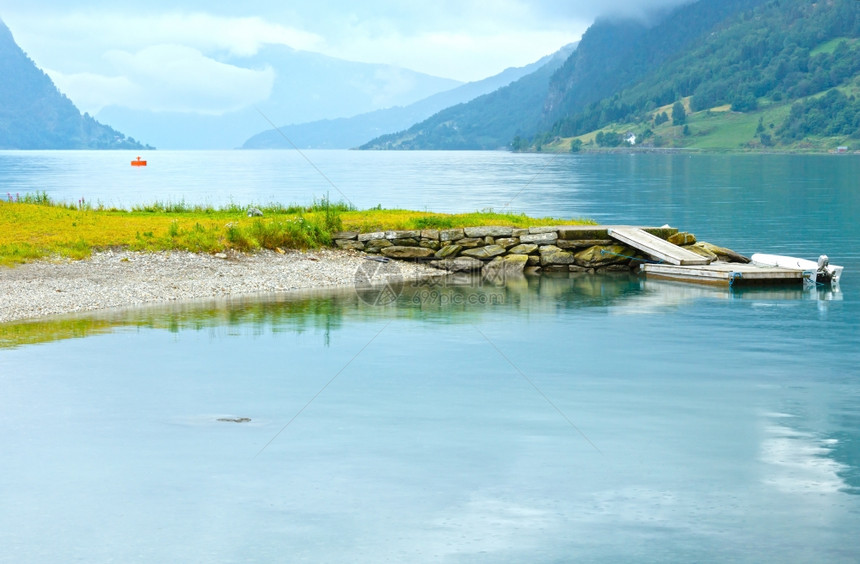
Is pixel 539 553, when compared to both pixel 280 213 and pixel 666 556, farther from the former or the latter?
pixel 280 213

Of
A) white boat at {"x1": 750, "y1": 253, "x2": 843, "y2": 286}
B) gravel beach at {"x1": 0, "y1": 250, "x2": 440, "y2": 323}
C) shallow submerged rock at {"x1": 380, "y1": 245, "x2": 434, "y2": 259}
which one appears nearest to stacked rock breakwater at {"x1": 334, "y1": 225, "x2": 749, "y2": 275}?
shallow submerged rock at {"x1": 380, "y1": 245, "x2": 434, "y2": 259}

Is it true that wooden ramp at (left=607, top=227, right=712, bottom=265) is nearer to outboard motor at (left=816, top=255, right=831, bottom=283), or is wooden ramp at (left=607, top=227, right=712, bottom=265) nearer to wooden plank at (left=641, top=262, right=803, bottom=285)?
wooden plank at (left=641, top=262, right=803, bottom=285)

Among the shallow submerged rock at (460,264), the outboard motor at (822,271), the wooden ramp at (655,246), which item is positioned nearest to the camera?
the outboard motor at (822,271)

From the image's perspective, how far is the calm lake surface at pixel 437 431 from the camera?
11.6 meters

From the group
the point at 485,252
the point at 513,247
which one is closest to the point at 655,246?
the point at 513,247

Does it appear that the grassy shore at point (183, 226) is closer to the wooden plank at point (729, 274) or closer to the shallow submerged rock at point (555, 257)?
the shallow submerged rock at point (555, 257)

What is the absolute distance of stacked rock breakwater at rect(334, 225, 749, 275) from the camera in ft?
114

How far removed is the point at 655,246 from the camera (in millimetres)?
33875

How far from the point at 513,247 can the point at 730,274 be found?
7835 mm

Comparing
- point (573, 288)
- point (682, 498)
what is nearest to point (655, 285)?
point (573, 288)

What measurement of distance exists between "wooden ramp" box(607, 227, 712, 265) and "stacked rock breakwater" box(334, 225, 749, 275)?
0.64 m

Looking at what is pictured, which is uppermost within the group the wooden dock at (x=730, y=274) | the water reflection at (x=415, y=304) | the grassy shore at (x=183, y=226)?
the grassy shore at (x=183, y=226)

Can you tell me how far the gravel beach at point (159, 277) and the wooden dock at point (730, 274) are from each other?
8.31 metres

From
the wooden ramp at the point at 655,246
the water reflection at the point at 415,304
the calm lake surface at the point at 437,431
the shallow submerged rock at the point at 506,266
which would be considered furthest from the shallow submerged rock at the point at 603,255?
the calm lake surface at the point at 437,431
